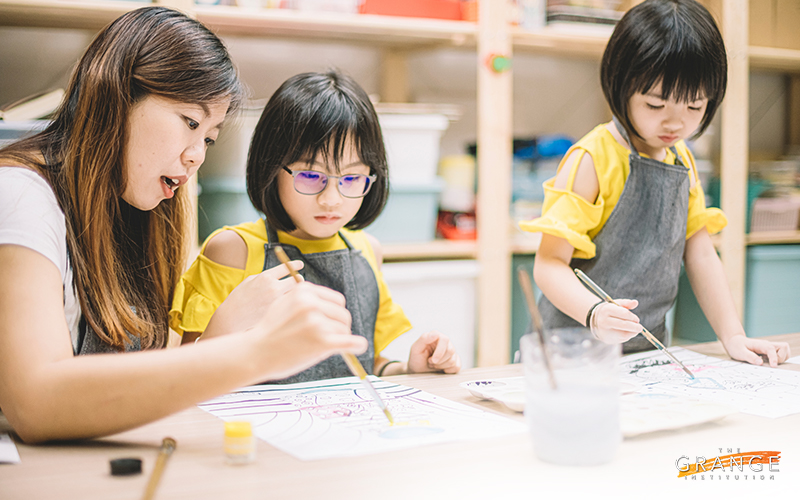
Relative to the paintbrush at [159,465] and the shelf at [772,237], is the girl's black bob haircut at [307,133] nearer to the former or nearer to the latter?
the paintbrush at [159,465]

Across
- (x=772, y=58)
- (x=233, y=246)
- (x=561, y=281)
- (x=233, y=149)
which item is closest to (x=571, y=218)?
(x=561, y=281)

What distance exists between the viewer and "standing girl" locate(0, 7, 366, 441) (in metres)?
0.62

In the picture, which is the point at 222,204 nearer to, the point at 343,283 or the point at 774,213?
the point at 343,283

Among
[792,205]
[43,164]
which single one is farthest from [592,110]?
[43,164]

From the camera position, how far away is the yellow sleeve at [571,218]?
115cm

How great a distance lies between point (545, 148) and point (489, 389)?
4.60 feet

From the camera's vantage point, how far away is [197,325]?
1.07 m

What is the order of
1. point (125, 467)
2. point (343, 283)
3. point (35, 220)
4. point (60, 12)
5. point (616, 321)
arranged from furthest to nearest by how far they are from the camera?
point (60, 12)
point (343, 283)
point (616, 321)
point (35, 220)
point (125, 467)

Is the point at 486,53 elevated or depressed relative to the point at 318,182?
elevated

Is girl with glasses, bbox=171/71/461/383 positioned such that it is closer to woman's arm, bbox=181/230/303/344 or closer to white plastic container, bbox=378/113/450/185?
woman's arm, bbox=181/230/303/344

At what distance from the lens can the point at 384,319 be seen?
4.09ft

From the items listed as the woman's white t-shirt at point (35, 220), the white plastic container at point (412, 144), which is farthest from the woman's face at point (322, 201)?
the white plastic container at point (412, 144)

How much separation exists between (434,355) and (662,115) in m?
0.56

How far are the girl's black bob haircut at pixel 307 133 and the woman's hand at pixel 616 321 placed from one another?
1.40 feet
